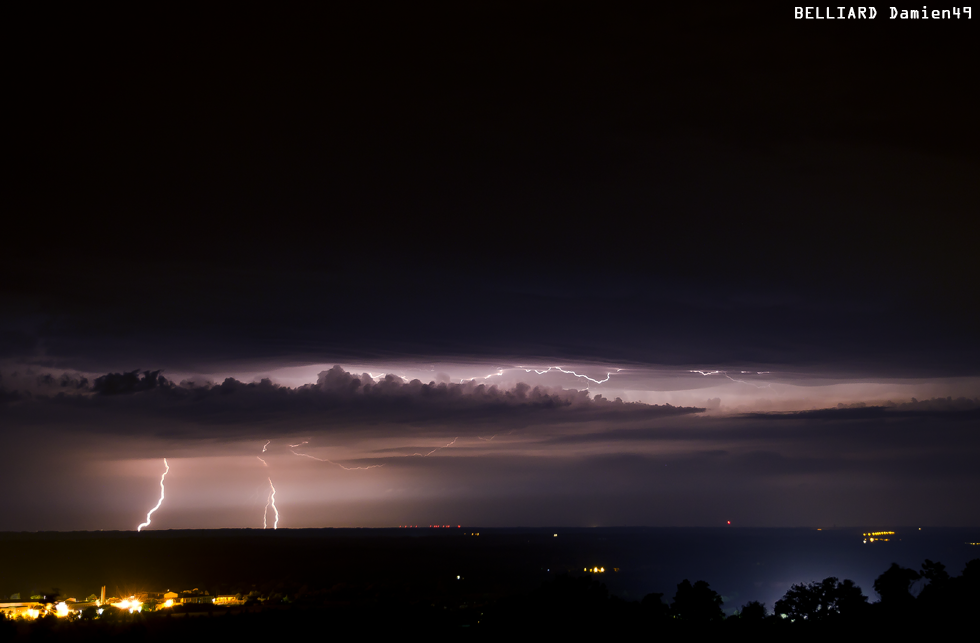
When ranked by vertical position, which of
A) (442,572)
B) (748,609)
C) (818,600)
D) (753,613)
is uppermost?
(753,613)

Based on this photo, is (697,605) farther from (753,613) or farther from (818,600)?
(818,600)

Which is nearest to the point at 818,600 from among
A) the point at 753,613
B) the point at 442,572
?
the point at 753,613

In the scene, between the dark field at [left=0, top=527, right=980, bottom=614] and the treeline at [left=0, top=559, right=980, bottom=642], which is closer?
the treeline at [left=0, top=559, right=980, bottom=642]

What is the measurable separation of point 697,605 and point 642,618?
4.05 meters

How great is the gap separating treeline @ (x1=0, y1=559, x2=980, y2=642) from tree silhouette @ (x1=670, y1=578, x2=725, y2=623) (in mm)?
49

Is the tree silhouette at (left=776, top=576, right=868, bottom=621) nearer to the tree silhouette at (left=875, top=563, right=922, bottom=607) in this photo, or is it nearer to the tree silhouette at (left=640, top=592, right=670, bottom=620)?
the tree silhouette at (left=875, top=563, right=922, bottom=607)

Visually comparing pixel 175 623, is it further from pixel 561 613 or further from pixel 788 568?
pixel 788 568

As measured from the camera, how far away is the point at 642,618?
35.8m

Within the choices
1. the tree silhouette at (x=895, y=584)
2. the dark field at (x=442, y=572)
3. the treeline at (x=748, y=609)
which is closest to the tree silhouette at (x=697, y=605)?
the treeline at (x=748, y=609)

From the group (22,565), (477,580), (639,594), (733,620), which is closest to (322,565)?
(477,580)

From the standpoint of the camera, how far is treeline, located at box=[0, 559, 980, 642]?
3231 cm

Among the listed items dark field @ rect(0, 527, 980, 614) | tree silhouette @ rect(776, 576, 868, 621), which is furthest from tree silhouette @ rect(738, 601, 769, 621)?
dark field @ rect(0, 527, 980, 614)

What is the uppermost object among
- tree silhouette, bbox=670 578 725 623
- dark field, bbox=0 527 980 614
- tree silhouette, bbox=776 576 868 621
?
tree silhouette, bbox=670 578 725 623

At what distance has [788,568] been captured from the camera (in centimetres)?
14188
